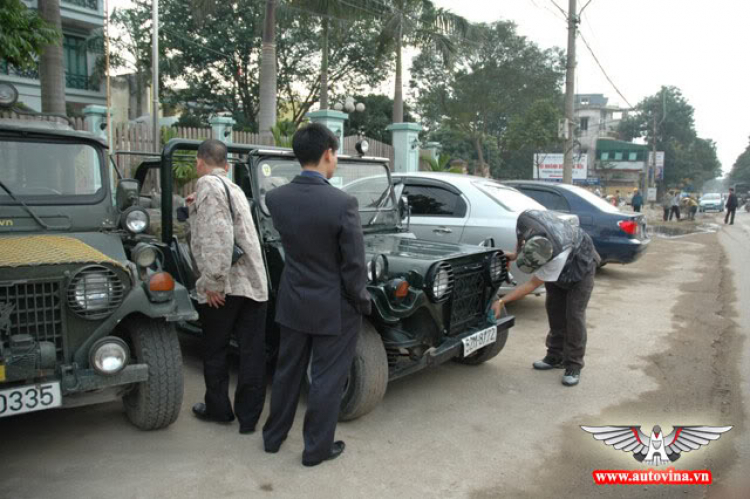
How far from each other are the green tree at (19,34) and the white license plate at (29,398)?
13.9 ft

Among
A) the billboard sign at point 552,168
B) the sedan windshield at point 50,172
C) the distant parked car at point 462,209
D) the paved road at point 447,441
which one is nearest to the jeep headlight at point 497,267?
the paved road at point 447,441

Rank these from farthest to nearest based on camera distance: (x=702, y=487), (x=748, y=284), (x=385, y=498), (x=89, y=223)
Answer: (x=748, y=284) → (x=89, y=223) → (x=702, y=487) → (x=385, y=498)

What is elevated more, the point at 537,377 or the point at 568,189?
the point at 568,189

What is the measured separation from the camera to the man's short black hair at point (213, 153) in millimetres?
3701

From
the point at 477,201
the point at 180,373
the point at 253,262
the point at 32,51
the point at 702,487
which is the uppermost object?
the point at 32,51

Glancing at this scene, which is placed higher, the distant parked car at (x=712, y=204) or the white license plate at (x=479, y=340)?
the distant parked car at (x=712, y=204)

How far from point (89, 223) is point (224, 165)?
137 cm

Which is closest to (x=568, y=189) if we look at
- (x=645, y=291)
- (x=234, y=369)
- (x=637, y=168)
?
(x=645, y=291)

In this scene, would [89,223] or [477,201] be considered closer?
[89,223]

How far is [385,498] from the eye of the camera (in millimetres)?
3049

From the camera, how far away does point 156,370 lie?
349cm

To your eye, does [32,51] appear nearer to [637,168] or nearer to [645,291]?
[645,291]

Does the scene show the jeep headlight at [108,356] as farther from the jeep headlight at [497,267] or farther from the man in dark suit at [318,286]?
the jeep headlight at [497,267]

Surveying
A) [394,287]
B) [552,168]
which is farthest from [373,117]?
[394,287]
